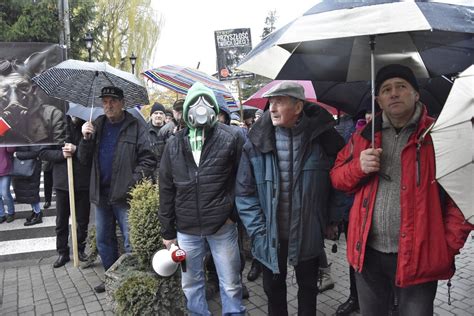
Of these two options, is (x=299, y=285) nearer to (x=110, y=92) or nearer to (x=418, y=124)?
(x=418, y=124)

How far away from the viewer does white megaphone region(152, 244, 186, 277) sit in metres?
2.85

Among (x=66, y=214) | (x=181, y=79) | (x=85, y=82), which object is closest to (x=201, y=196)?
(x=181, y=79)

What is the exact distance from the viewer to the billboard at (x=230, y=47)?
6055 mm

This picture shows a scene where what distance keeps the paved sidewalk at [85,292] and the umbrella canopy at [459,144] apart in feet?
7.64

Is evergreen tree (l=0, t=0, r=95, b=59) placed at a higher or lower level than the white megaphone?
higher

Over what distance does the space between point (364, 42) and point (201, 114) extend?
1263 mm

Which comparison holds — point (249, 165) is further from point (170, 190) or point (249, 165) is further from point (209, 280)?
point (209, 280)

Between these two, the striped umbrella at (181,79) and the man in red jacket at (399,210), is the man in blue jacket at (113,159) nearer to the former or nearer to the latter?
the striped umbrella at (181,79)

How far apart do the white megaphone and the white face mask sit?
3.21 feet

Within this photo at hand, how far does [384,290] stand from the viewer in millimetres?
2227

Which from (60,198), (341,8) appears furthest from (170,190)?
(60,198)

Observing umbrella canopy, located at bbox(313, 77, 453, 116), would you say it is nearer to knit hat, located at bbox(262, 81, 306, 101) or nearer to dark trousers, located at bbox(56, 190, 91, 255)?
knit hat, located at bbox(262, 81, 306, 101)

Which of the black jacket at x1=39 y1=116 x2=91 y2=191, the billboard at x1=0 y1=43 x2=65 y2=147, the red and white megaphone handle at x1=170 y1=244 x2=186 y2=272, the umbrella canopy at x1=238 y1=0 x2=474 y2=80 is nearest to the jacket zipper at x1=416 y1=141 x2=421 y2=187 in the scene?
the umbrella canopy at x1=238 y1=0 x2=474 y2=80

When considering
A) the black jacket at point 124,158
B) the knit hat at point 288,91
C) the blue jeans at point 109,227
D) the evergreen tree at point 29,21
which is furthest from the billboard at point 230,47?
the evergreen tree at point 29,21
